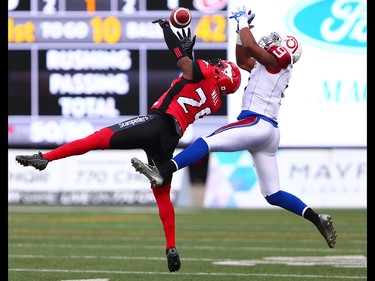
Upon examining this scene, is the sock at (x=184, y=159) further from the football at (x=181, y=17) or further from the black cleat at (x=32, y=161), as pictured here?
the football at (x=181, y=17)

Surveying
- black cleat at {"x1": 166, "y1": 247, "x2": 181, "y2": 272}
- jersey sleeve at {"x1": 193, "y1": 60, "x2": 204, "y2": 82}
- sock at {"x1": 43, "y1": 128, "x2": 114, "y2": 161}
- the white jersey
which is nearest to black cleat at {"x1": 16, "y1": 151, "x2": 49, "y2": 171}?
sock at {"x1": 43, "y1": 128, "x2": 114, "y2": 161}

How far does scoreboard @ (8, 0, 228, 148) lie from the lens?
17000 millimetres

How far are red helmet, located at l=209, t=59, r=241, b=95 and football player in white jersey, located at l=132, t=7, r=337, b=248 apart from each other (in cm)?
11

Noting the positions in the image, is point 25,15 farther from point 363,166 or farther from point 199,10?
point 363,166

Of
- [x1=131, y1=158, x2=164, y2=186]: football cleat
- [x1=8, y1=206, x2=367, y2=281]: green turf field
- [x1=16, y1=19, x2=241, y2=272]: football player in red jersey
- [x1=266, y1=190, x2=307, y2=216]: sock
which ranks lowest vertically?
[x1=8, y1=206, x2=367, y2=281]: green turf field

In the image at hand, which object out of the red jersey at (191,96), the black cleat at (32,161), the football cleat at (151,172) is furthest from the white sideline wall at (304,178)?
the black cleat at (32,161)

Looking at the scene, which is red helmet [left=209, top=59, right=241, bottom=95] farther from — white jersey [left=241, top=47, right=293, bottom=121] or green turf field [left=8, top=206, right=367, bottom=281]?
green turf field [left=8, top=206, right=367, bottom=281]

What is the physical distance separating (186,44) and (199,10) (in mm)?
9412

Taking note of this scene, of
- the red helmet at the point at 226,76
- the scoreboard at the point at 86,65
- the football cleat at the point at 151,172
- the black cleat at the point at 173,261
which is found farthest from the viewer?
the scoreboard at the point at 86,65

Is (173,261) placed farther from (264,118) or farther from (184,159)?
(264,118)

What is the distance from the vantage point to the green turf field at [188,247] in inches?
316

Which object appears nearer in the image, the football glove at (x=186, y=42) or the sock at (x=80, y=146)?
the sock at (x=80, y=146)

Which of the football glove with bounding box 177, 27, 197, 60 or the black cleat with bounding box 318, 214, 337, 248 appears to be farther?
the football glove with bounding box 177, 27, 197, 60

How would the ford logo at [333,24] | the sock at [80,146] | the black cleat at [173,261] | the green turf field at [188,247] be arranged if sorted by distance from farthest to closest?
1. the ford logo at [333,24]
2. the green turf field at [188,247]
3. the black cleat at [173,261]
4. the sock at [80,146]
